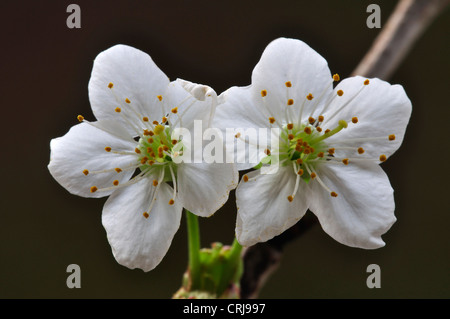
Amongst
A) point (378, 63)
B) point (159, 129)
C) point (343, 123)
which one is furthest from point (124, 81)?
point (378, 63)

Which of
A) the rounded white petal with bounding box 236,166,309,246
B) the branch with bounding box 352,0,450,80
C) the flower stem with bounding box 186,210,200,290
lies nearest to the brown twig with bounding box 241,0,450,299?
the branch with bounding box 352,0,450,80

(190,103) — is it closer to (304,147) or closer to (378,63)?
(304,147)

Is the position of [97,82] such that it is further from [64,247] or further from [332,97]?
[64,247]

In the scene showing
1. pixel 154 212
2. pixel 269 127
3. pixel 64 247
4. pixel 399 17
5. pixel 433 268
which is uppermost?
pixel 399 17

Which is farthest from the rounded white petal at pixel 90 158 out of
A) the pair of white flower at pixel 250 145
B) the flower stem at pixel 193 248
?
the flower stem at pixel 193 248

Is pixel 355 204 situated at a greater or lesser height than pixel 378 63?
lesser

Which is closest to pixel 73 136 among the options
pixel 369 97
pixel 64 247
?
pixel 369 97

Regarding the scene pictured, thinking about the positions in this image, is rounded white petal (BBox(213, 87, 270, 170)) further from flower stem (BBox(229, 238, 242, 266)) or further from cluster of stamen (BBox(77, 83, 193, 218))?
flower stem (BBox(229, 238, 242, 266))
